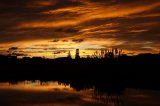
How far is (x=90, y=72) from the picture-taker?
108750 mm

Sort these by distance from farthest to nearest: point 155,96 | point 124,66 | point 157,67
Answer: point 124,66
point 157,67
point 155,96

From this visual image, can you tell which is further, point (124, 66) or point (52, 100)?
point (124, 66)

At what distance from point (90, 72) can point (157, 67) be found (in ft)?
68.2

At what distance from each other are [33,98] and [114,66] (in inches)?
2564

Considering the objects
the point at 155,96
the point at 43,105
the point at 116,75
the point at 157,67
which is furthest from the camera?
the point at 157,67

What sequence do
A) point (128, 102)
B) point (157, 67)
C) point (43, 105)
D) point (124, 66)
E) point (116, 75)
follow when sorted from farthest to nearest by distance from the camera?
point (124, 66) < point (157, 67) < point (116, 75) < point (128, 102) < point (43, 105)

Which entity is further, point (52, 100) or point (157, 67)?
point (157, 67)

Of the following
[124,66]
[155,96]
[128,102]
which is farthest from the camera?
[124,66]

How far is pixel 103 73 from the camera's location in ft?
337

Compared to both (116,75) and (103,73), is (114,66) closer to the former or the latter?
(103,73)

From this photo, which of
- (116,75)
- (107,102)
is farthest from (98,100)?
(116,75)

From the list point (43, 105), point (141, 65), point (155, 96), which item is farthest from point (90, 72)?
point (43, 105)

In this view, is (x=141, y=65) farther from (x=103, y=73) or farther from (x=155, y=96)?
(x=155, y=96)

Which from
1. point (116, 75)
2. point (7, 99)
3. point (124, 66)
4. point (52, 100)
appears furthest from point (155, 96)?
point (124, 66)
